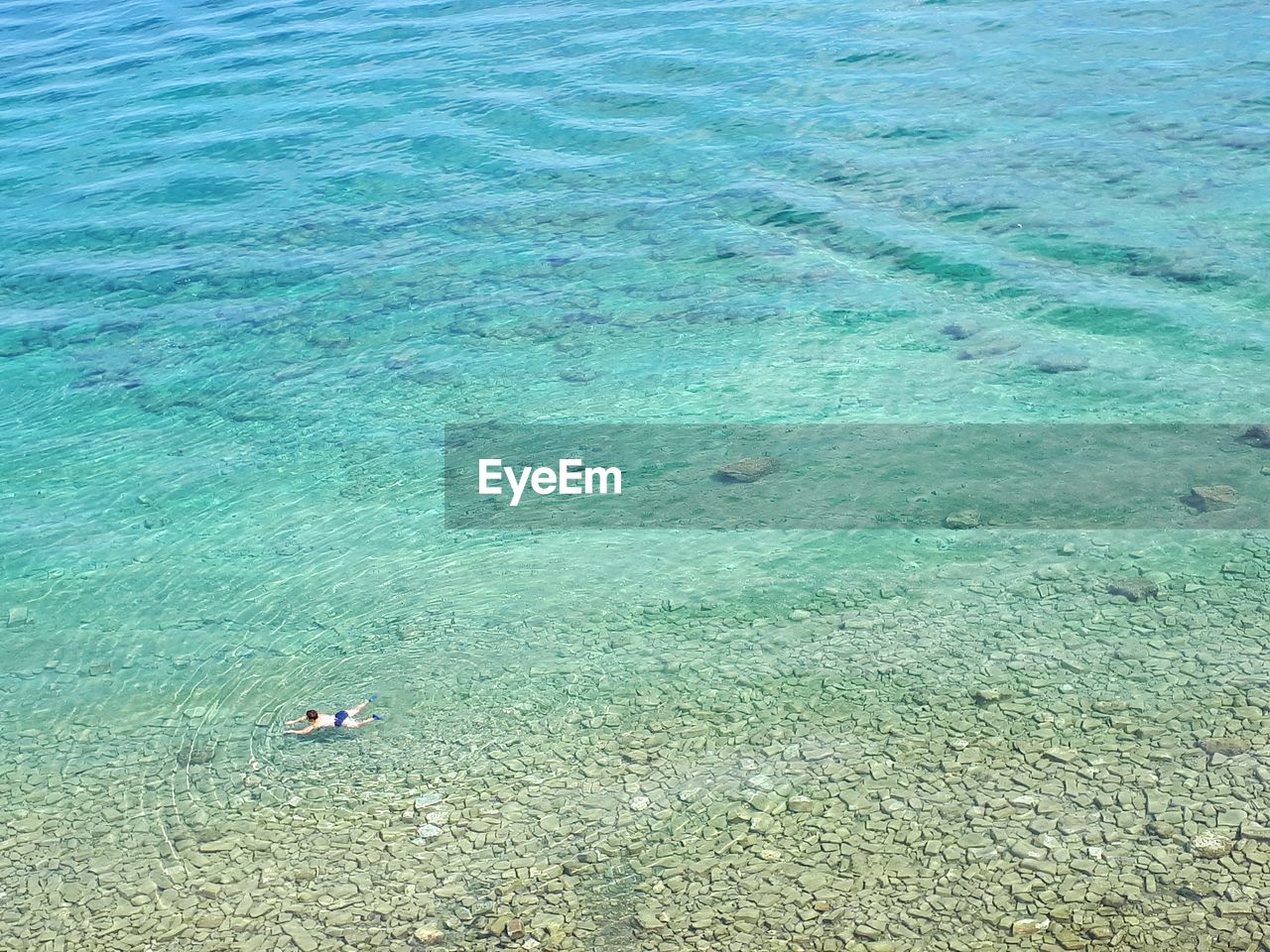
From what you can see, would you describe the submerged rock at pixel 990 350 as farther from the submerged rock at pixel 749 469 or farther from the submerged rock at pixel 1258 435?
the submerged rock at pixel 749 469

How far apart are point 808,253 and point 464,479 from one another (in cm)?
573

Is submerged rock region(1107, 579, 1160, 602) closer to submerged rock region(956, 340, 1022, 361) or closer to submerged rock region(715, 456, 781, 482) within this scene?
submerged rock region(715, 456, 781, 482)

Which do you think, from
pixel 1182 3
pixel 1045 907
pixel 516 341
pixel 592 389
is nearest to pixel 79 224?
pixel 516 341

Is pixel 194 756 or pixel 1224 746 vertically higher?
pixel 1224 746

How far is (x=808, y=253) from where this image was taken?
1572 cm

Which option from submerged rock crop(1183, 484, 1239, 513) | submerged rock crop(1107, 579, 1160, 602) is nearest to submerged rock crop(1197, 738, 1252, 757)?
submerged rock crop(1107, 579, 1160, 602)

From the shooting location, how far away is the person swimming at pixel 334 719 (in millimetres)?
9078

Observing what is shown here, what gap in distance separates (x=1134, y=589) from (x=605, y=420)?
5371mm

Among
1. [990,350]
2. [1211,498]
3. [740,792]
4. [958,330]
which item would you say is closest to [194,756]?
[740,792]

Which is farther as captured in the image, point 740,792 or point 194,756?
point 194,756

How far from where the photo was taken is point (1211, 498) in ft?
35.0

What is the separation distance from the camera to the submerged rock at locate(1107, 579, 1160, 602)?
9.62 metres

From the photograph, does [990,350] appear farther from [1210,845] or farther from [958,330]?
[1210,845]

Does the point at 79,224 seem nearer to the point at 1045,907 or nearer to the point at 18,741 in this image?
the point at 18,741
